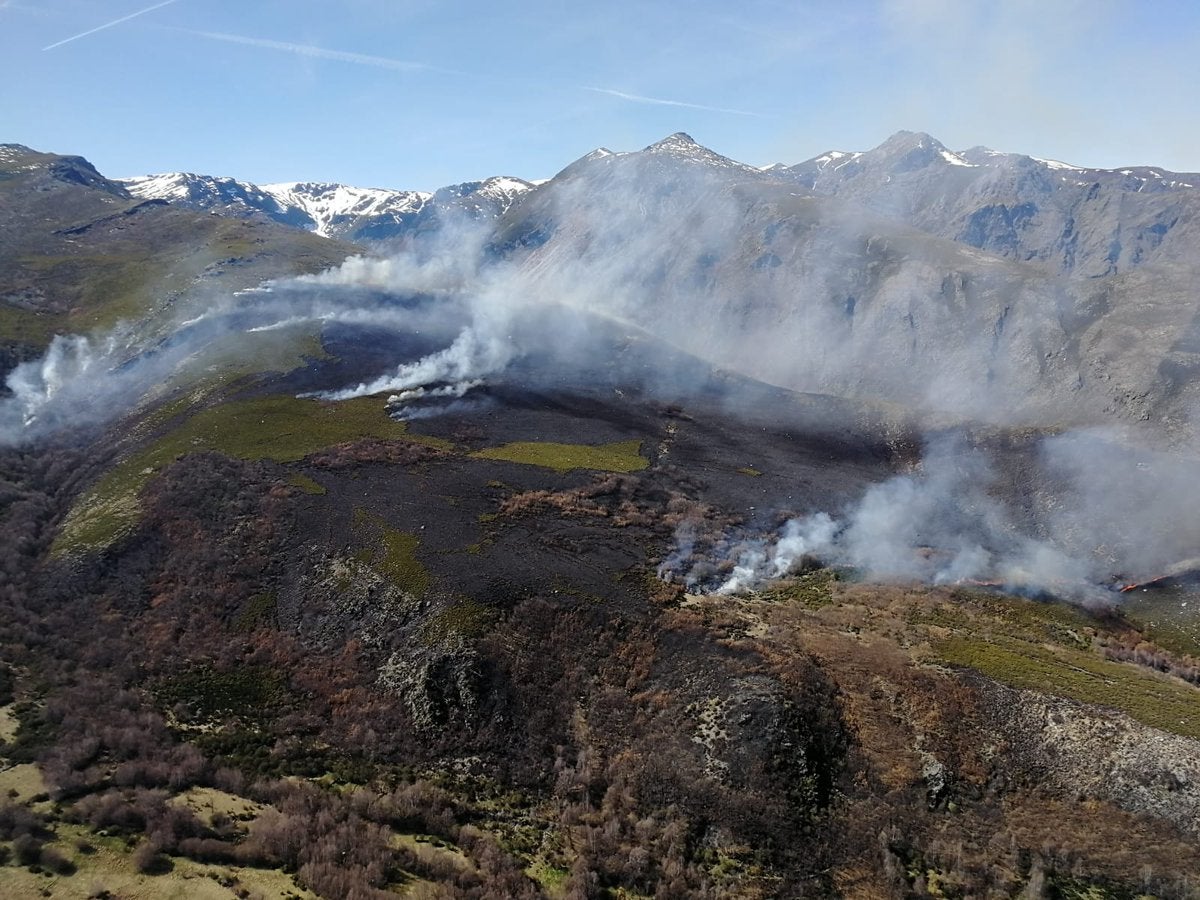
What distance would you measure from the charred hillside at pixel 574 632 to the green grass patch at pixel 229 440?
45cm

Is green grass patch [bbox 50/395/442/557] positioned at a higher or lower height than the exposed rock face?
higher

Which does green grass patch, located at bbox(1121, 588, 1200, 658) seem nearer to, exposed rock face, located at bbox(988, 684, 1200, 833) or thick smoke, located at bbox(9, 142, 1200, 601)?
thick smoke, located at bbox(9, 142, 1200, 601)

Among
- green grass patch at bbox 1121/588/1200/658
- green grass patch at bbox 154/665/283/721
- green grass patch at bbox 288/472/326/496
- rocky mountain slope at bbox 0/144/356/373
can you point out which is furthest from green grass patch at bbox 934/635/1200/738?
rocky mountain slope at bbox 0/144/356/373

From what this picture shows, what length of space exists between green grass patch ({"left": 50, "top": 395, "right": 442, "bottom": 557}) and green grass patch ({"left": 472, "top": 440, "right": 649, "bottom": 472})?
25.5 feet

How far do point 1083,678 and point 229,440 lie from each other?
220 feet

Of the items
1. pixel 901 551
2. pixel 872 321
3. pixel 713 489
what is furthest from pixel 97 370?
pixel 872 321

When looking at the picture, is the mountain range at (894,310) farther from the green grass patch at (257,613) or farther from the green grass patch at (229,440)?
the green grass patch at (257,613)

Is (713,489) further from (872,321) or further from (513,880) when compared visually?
(872,321)

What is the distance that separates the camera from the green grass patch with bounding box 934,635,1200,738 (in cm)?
3425

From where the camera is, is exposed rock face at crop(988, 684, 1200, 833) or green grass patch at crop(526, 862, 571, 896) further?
exposed rock face at crop(988, 684, 1200, 833)

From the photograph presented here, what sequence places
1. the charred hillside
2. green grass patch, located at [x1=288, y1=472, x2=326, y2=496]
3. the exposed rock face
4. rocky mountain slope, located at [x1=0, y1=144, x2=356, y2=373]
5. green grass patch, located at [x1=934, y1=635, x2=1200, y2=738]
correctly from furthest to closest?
1. rocky mountain slope, located at [x1=0, y1=144, x2=356, y2=373]
2. green grass patch, located at [x1=288, y1=472, x2=326, y2=496]
3. green grass patch, located at [x1=934, y1=635, x2=1200, y2=738]
4. the exposed rock face
5. the charred hillside

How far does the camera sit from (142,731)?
34.8m

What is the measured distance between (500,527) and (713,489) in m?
22.5

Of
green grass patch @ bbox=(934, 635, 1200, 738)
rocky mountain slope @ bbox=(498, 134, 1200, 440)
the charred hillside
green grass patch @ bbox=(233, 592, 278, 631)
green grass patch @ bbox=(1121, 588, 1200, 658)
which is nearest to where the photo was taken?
the charred hillside
